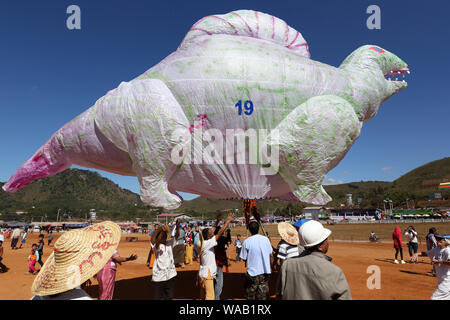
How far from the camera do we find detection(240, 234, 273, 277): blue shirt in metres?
4.12

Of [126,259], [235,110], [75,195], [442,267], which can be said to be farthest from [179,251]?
[75,195]

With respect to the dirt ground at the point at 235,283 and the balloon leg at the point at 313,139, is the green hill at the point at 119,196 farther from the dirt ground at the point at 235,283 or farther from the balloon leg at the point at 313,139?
the balloon leg at the point at 313,139

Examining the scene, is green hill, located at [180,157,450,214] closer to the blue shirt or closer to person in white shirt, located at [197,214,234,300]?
person in white shirt, located at [197,214,234,300]

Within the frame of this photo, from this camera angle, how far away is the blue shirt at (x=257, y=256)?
13.5 feet

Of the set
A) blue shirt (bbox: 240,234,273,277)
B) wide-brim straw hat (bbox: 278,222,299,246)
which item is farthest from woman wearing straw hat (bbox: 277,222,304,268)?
blue shirt (bbox: 240,234,273,277)

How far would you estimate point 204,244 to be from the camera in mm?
4852

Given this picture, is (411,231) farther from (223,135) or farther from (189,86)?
(189,86)

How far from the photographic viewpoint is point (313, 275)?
198 cm

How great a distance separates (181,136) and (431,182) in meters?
135

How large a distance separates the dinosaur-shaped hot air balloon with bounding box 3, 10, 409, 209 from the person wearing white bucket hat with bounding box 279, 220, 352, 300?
8.44 feet

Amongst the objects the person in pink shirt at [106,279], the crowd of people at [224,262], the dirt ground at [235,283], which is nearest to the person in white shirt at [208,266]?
the crowd of people at [224,262]

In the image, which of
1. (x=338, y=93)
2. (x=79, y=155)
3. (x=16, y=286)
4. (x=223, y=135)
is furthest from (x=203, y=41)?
(x=16, y=286)

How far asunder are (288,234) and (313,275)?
335 cm

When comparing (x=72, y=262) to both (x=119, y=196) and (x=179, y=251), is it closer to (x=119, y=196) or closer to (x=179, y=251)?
(x=179, y=251)
